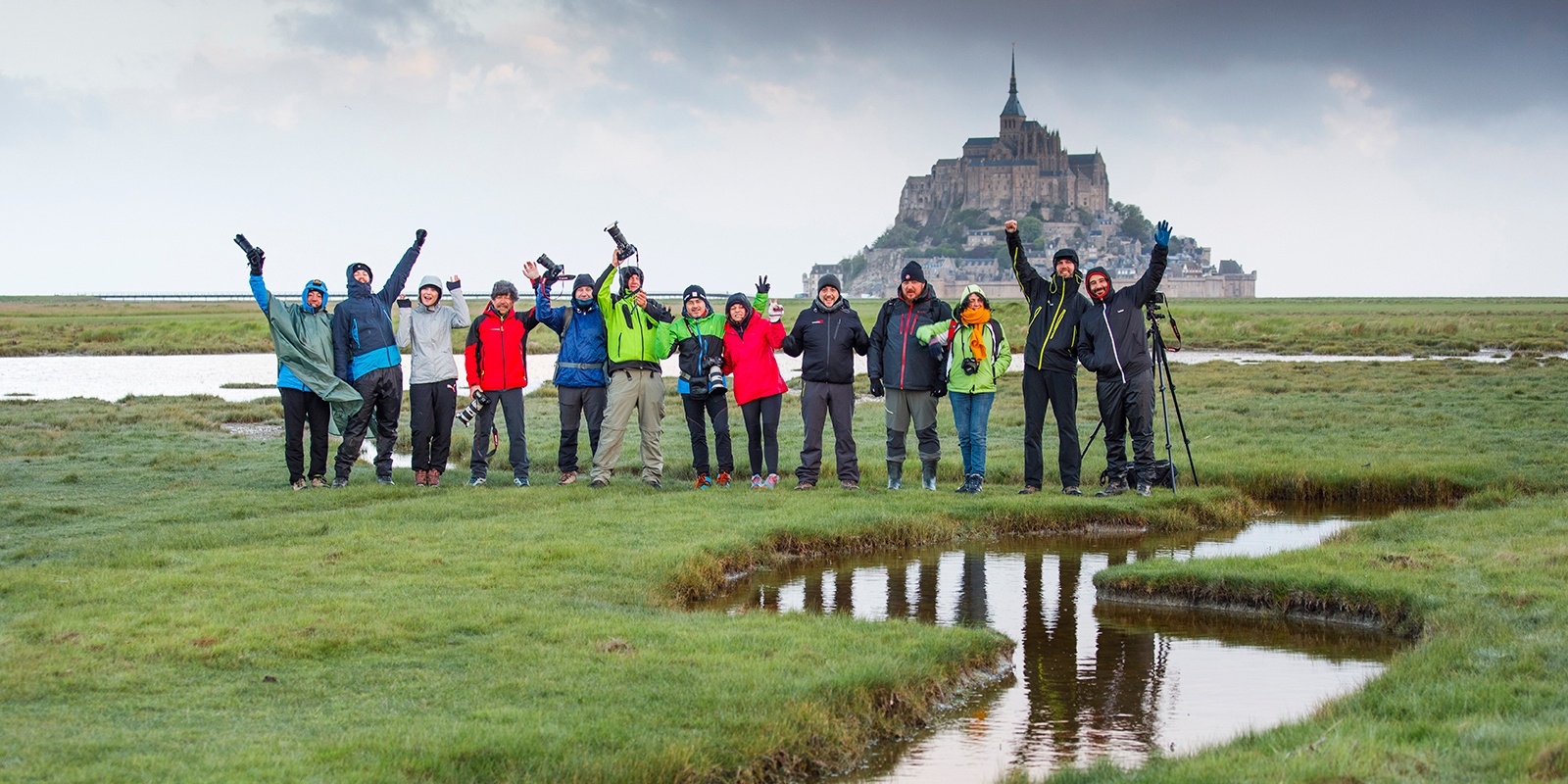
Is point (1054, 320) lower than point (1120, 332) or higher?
higher

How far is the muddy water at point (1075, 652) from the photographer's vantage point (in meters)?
6.86

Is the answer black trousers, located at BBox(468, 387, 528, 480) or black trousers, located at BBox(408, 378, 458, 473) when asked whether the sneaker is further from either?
black trousers, located at BBox(408, 378, 458, 473)

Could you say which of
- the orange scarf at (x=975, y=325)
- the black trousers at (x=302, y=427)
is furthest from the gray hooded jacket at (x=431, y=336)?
the orange scarf at (x=975, y=325)

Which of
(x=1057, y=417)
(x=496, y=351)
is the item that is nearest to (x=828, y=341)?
(x=1057, y=417)

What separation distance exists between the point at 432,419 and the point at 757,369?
12.0 ft

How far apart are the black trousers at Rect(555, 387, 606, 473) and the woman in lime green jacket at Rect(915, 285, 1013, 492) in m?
3.66

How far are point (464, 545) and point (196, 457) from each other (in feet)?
26.4

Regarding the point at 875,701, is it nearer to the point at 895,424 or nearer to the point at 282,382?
the point at 895,424

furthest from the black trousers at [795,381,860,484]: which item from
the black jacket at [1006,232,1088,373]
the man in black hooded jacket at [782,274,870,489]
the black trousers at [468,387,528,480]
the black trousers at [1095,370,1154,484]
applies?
the black trousers at [468,387,528,480]

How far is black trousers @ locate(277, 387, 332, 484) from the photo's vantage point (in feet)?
45.8

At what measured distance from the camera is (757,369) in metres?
14.3

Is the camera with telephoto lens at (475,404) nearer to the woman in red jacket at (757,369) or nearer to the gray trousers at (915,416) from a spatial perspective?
the woman in red jacket at (757,369)

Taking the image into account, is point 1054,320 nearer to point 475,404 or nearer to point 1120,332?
point 1120,332

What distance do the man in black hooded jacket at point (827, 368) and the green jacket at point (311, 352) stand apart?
4877 mm
